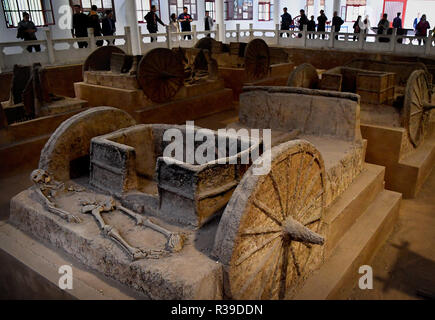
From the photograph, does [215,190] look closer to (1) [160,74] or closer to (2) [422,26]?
(1) [160,74]

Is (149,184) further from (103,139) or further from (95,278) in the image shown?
(95,278)

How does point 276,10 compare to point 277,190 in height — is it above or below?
above

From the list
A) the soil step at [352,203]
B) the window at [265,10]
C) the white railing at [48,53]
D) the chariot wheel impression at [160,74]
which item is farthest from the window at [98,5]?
the soil step at [352,203]

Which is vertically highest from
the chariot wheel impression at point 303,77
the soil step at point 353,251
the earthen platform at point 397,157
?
the chariot wheel impression at point 303,77

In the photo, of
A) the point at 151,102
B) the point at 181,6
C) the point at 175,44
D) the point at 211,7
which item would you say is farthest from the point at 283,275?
the point at 211,7

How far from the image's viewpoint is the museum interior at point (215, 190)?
2980mm

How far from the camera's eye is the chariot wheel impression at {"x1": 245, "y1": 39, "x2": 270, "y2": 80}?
32.6ft

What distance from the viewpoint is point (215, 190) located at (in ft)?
10.9

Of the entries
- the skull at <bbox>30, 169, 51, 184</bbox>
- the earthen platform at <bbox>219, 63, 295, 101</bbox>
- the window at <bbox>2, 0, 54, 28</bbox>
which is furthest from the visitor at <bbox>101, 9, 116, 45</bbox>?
the skull at <bbox>30, 169, 51, 184</bbox>

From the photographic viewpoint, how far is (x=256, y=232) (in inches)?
116

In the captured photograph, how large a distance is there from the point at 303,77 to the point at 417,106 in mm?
1946

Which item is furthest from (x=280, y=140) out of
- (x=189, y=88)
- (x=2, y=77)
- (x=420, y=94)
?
(x=2, y=77)

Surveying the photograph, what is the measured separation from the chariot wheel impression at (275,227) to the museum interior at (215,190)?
1cm

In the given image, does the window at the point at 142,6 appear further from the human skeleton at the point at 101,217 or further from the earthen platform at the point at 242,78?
the human skeleton at the point at 101,217
